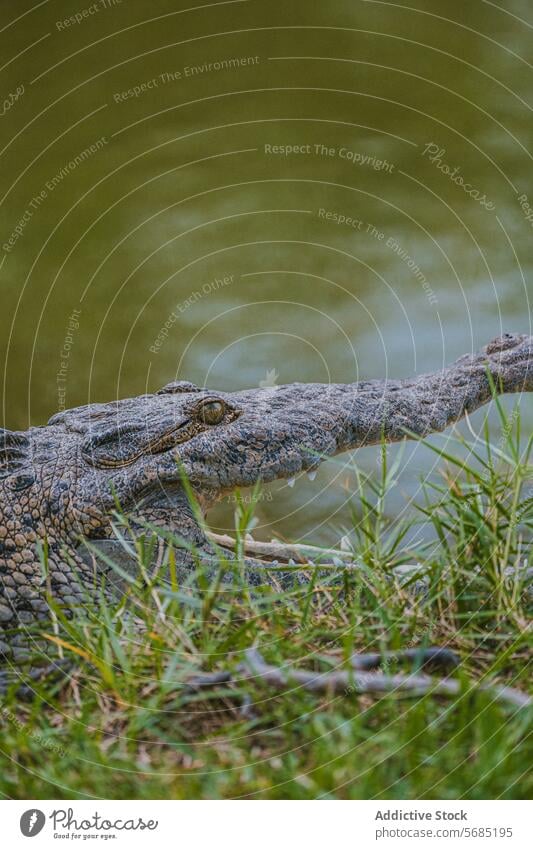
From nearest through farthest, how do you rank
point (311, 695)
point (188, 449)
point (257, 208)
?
point (311, 695), point (188, 449), point (257, 208)

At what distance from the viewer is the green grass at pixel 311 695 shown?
0.78 meters

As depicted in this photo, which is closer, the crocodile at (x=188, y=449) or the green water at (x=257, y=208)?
the crocodile at (x=188, y=449)

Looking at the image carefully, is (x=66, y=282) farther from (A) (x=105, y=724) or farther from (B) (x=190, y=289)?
(A) (x=105, y=724)

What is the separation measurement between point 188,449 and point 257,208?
149 cm

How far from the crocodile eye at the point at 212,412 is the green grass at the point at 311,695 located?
0.52 metres

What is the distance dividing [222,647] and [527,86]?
2.14 m

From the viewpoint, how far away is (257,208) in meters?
2.83

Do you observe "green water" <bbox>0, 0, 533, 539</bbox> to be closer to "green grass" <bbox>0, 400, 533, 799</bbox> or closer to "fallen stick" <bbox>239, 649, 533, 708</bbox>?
"green grass" <bbox>0, 400, 533, 799</bbox>

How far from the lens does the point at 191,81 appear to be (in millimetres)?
2686
